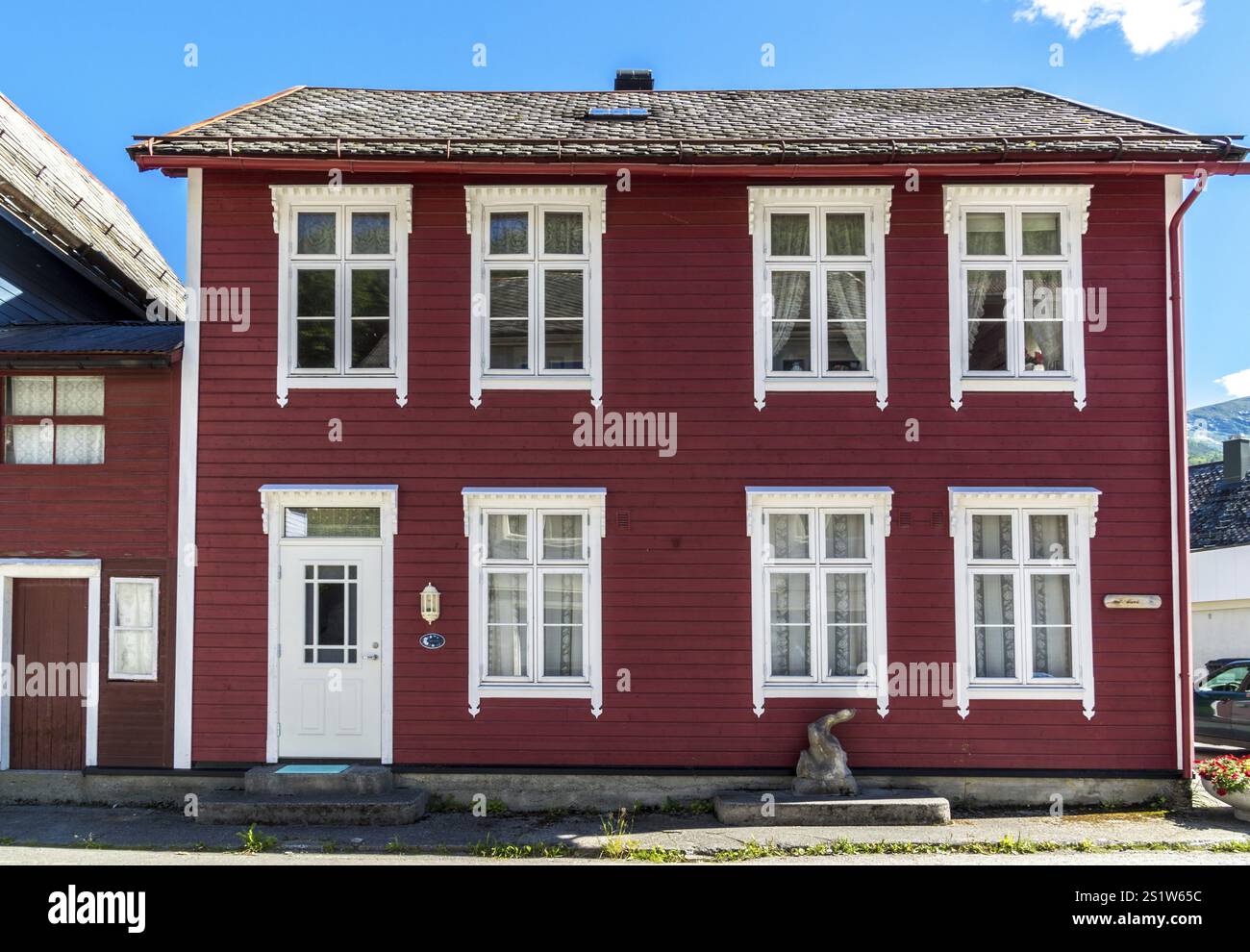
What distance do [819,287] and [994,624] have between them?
3880mm

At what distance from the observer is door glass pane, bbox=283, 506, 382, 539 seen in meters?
9.92

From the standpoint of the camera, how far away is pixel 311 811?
28.8 feet

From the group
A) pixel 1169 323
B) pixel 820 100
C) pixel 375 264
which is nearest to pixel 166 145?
pixel 375 264

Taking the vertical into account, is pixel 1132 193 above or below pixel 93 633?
above

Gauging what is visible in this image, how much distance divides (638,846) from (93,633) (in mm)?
5897

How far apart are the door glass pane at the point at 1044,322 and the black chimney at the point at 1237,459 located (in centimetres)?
1760

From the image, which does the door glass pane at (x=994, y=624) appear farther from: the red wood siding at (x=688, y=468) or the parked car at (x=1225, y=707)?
the parked car at (x=1225, y=707)

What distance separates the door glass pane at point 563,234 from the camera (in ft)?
33.1

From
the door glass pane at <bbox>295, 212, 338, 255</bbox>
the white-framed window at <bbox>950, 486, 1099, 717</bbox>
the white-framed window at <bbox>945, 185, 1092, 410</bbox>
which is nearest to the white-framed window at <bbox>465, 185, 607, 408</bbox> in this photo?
the door glass pane at <bbox>295, 212, 338, 255</bbox>

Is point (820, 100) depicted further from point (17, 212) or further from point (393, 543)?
point (17, 212)

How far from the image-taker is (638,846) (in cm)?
825

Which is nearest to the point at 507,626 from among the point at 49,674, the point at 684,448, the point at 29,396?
the point at 684,448

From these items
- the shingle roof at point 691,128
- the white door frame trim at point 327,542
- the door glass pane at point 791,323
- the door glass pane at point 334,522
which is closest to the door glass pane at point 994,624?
the door glass pane at point 791,323

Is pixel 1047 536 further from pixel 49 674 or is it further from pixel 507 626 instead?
pixel 49 674
